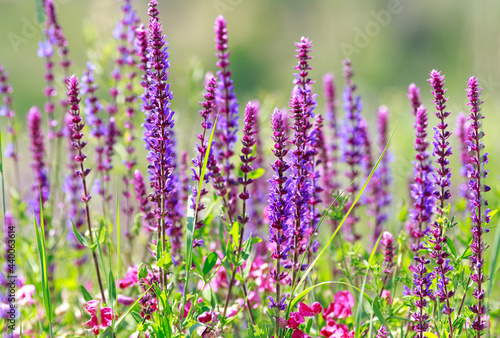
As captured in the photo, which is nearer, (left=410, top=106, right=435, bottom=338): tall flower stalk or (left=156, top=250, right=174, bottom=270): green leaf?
(left=156, top=250, right=174, bottom=270): green leaf

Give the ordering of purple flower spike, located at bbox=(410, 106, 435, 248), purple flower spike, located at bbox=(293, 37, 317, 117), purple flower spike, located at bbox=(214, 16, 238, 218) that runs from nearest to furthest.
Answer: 1. purple flower spike, located at bbox=(293, 37, 317, 117)
2. purple flower spike, located at bbox=(410, 106, 435, 248)
3. purple flower spike, located at bbox=(214, 16, 238, 218)

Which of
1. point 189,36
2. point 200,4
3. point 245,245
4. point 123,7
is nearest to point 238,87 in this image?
point 189,36

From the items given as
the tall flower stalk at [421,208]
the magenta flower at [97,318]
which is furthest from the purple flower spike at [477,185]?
the magenta flower at [97,318]

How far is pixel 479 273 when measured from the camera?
2.52 m

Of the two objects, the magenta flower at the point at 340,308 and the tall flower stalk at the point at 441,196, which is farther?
the magenta flower at the point at 340,308

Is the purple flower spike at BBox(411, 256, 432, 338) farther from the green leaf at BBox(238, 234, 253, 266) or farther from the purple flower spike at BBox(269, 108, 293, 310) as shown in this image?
the green leaf at BBox(238, 234, 253, 266)

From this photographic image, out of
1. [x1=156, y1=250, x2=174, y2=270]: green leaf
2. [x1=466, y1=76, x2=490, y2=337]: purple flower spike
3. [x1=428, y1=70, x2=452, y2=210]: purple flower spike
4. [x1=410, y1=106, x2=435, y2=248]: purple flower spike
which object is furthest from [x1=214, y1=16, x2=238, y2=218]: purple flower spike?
[x1=466, y1=76, x2=490, y2=337]: purple flower spike

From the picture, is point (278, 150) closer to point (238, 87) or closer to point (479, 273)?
point (479, 273)

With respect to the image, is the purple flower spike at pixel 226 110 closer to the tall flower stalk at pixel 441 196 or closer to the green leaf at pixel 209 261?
the green leaf at pixel 209 261

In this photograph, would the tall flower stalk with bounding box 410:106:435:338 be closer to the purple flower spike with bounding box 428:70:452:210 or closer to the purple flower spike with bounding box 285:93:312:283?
the purple flower spike with bounding box 428:70:452:210

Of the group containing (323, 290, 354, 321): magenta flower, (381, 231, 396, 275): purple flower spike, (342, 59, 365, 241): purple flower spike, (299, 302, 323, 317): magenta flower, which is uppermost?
(342, 59, 365, 241): purple flower spike

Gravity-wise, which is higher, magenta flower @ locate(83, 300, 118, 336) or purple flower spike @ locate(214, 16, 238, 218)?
purple flower spike @ locate(214, 16, 238, 218)

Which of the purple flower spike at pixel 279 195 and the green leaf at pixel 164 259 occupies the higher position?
the purple flower spike at pixel 279 195

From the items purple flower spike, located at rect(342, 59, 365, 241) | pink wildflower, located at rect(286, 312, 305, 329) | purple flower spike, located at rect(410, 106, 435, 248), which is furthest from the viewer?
purple flower spike, located at rect(342, 59, 365, 241)
